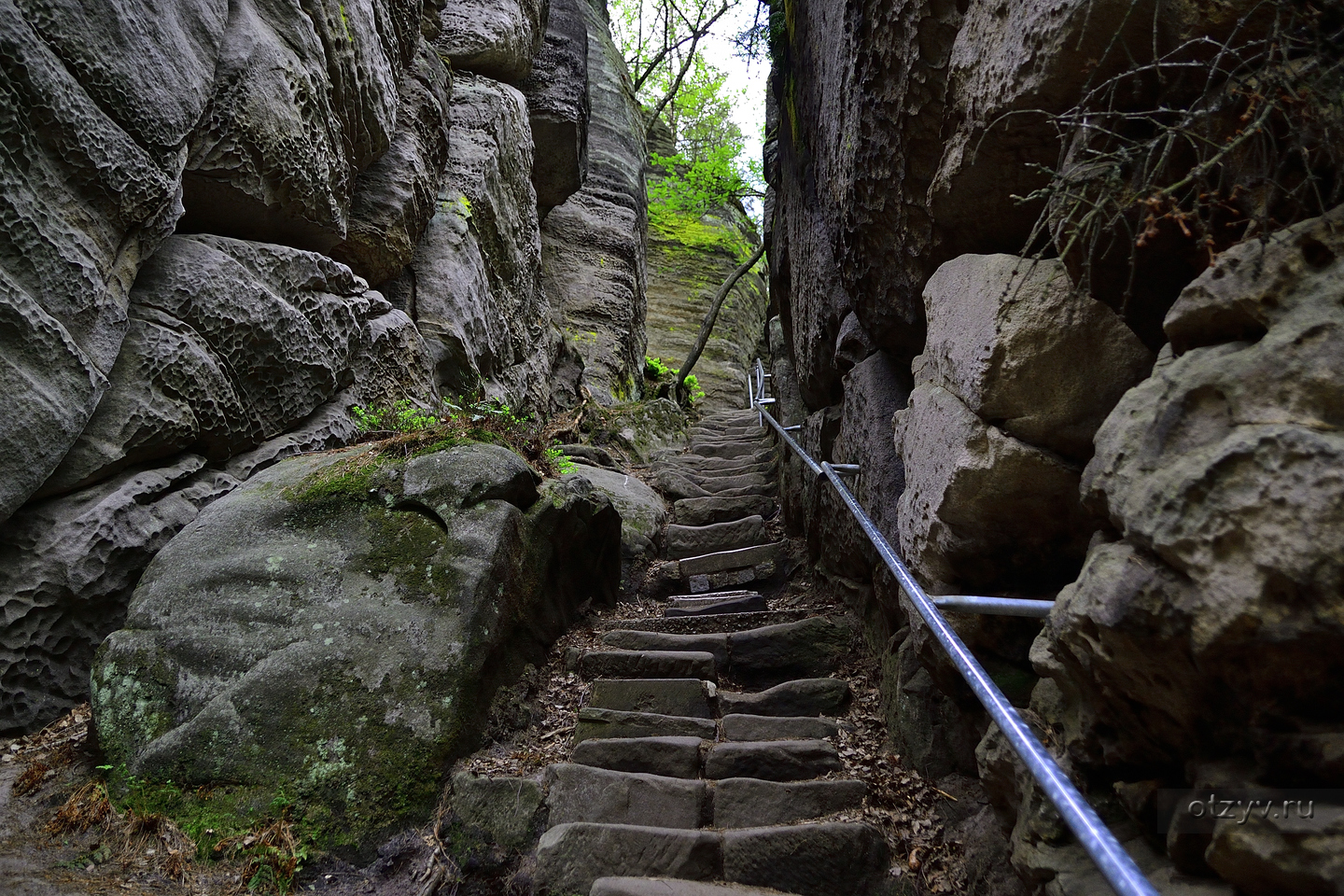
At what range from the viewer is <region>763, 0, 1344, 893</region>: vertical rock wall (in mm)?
1384

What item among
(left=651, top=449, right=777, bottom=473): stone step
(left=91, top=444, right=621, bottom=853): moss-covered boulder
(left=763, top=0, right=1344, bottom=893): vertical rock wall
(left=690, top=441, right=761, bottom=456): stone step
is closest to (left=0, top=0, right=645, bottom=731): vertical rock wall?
(left=91, top=444, right=621, bottom=853): moss-covered boulder

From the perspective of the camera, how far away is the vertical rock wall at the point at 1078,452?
1.38 m

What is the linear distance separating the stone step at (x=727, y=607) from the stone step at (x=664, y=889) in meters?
2.56

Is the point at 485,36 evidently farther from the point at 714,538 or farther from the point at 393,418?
the point at 714,538

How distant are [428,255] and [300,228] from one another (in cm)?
215

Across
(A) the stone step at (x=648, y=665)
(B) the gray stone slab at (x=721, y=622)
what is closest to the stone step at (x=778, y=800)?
(A) the stone step at (x=648, y=665)

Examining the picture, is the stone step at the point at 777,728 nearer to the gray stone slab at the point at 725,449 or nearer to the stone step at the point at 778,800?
the stone step at the point at 778,800

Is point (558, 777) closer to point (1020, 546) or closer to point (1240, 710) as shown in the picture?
point (1020, 546)

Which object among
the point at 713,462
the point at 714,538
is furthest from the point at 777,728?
the point at 713,462

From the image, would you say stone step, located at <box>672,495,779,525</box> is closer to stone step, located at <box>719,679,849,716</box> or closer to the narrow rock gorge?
the narrow rock gorge

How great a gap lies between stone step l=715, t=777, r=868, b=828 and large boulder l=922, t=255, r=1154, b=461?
6.37 feet

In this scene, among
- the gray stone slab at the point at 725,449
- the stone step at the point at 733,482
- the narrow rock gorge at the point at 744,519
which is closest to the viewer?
the narrow rock gorge at the point at 744,519

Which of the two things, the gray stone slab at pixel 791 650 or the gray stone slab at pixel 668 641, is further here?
the gray stone slab at pixel 668 641

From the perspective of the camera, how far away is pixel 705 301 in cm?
1867
